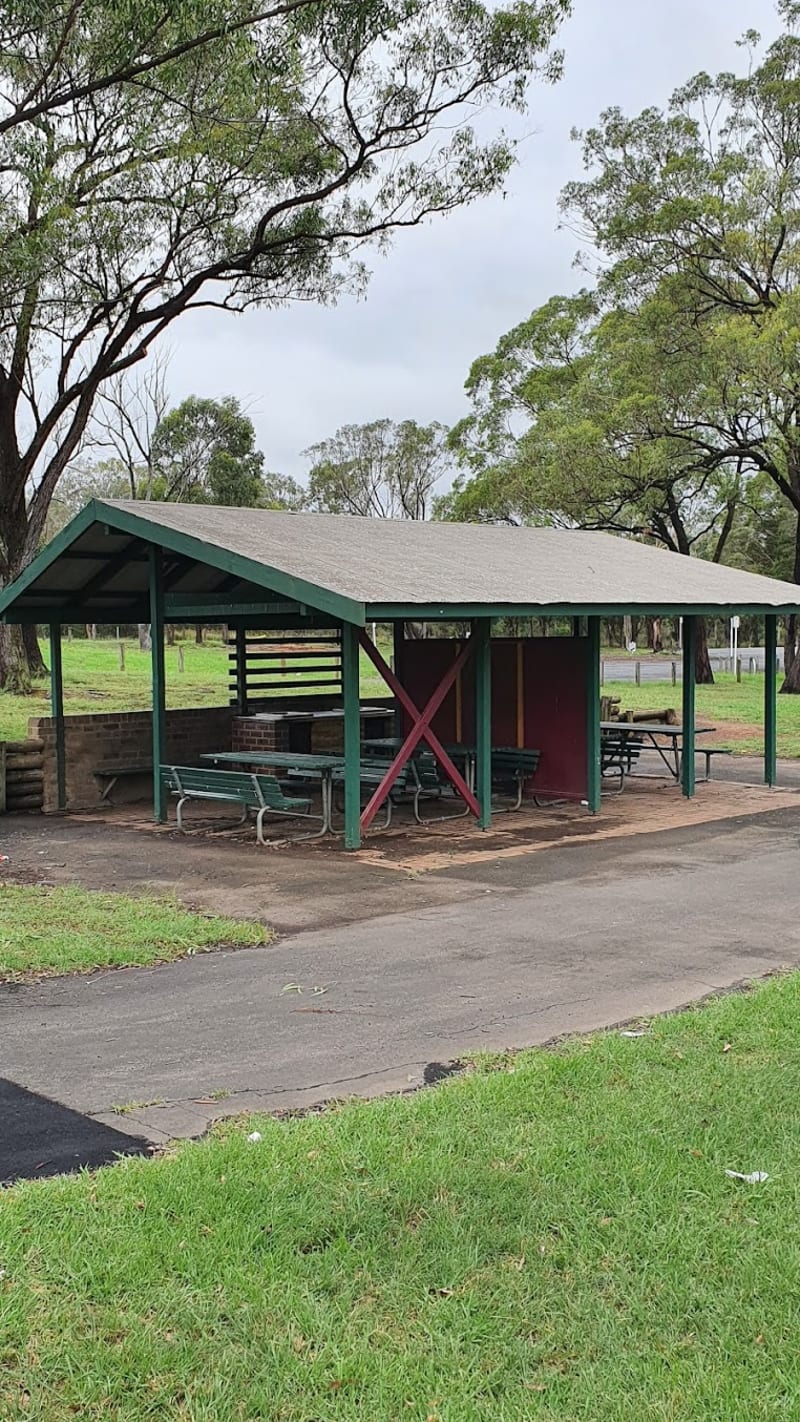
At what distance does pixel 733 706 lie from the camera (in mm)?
30297

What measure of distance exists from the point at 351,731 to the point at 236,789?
1.49 metres

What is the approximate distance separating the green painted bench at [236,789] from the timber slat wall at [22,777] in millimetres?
1916

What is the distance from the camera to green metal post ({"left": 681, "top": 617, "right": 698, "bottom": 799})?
15.6 m

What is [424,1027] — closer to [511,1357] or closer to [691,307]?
[511,1357]

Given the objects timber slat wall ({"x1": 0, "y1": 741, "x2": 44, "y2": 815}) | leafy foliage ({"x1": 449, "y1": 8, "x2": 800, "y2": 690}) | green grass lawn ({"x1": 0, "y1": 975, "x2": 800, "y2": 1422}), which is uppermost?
leafy foliage ({"x1": 449, "y1": 8, "x2": 800, "y2": 690})

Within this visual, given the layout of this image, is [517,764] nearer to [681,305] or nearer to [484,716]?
[484,716]

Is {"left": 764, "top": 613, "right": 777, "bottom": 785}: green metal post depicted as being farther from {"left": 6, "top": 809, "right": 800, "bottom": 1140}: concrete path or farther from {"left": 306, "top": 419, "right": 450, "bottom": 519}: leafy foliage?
{"left": 306, "top": 419, "right": 450, "bottom": 519}: leafy foliage

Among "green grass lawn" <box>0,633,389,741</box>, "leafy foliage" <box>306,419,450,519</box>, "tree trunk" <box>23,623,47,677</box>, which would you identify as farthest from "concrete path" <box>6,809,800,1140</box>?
"leafy foliage" <box>306,419,450,519</box>

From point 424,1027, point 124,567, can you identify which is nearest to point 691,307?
point 124,567

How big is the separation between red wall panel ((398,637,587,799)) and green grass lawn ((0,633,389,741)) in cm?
629

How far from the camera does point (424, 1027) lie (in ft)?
21.4

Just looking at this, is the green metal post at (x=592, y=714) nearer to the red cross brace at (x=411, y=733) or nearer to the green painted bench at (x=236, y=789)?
the red cross brace at (x=411, y=733)

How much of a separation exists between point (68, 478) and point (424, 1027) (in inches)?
2866

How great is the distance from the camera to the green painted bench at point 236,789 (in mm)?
12312
